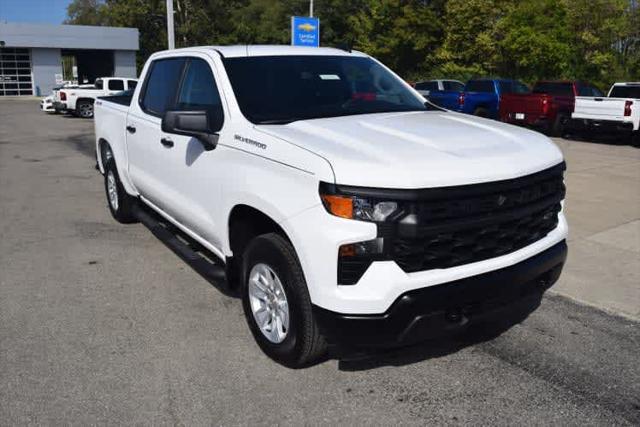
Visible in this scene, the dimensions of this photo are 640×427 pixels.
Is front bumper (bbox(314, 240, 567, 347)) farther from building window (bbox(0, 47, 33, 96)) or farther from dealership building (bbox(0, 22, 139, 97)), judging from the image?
building window (bbox(0, 47, 33, 96))

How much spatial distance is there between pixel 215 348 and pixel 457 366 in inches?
61.0

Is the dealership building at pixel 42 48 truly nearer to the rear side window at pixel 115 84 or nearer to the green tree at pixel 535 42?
the rear side window at pixel 115 84

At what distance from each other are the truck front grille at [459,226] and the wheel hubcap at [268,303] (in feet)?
2.10

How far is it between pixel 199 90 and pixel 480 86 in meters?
17.6

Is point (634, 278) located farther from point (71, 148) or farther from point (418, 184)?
point (71, 148)

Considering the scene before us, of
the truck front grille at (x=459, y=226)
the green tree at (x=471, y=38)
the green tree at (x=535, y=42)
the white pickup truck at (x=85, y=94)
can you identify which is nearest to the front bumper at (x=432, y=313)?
the truck front grille at (x=459, y=226)

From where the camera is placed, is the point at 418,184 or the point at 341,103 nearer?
the point at 418,184

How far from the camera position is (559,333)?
4.27 m

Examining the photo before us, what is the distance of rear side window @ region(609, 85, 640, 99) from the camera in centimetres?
1614

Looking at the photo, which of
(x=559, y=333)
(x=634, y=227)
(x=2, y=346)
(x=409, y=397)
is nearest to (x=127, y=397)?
(x=2, y=346)

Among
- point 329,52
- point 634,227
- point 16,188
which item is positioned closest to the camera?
point 329,52

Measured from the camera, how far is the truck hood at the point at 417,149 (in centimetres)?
294

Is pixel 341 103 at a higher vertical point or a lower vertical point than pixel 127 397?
higher

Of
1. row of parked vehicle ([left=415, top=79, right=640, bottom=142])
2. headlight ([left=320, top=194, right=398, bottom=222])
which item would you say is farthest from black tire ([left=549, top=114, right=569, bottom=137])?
headlight ([left=320, top=194, right=398, bottom=222])
